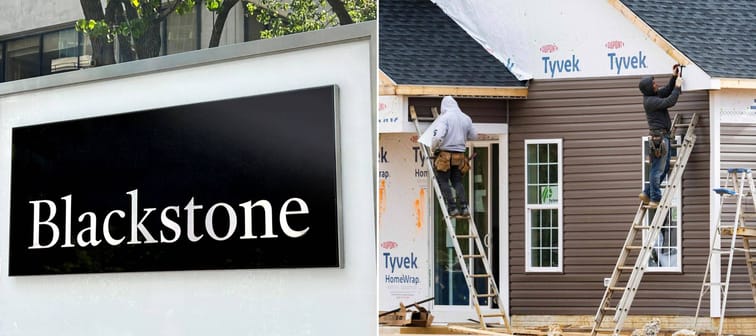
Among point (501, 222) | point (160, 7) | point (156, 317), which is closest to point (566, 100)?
point (501, 222)

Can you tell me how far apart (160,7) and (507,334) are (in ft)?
13.5

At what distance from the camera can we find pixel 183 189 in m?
6.50

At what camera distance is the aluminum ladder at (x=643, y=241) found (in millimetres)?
10094

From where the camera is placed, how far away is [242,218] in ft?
20.5

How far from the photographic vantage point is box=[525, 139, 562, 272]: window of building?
10742 mm

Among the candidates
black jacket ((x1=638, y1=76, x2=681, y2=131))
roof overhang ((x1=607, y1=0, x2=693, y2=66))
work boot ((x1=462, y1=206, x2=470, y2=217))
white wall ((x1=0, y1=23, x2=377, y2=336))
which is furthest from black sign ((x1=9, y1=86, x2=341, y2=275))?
roof overhang ((x1=607, y1=0, x2=693, y2=66))

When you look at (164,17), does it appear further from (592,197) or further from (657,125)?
(592,197)

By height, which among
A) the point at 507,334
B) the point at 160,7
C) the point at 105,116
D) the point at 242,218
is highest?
the point at 160,7

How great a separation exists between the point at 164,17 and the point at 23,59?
1.19 meters

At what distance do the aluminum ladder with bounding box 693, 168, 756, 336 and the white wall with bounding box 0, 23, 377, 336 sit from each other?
16.8ft

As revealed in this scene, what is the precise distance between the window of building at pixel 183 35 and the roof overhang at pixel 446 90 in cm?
323

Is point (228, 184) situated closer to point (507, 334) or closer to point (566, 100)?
point (507, 334)

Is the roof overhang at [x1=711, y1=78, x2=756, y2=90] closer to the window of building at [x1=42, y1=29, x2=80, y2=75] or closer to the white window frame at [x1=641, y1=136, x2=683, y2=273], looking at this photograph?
the white window frame at [x1=641, y1=136, x2=683, y2=273]

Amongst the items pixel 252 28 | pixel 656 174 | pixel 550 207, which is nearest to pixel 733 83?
pixel 656 174
